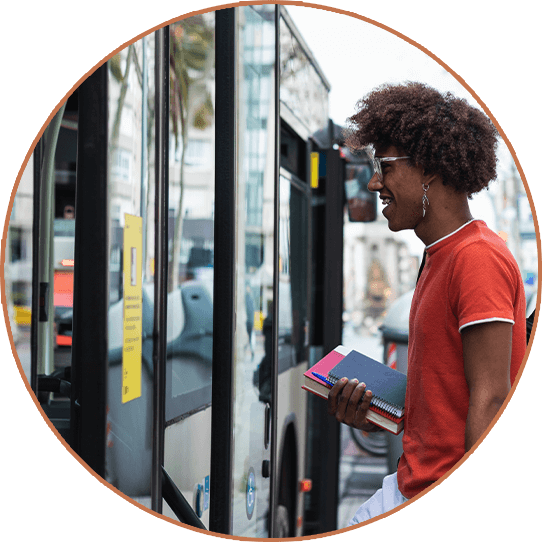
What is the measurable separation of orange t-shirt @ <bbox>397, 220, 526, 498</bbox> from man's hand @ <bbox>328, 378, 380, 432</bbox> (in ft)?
0.36

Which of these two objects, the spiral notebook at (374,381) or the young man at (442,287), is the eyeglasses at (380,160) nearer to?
the young man at (442,287)

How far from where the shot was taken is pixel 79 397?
1.50 meters

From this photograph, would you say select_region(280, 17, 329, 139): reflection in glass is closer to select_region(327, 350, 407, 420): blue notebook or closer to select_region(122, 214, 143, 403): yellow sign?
select_region(122, 214, 143, 403): yellow sign

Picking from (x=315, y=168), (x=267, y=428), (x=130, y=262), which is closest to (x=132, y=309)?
(x=130, y=262)

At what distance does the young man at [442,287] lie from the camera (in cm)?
130

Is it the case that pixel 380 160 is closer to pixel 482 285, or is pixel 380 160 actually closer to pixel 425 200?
pixel 425 200

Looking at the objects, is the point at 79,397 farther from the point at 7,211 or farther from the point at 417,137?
the point at 417,137

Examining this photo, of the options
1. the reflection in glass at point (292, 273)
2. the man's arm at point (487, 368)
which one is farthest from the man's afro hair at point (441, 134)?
the reflection in glass at point (292, 273)

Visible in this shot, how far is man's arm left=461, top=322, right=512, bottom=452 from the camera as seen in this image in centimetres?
129

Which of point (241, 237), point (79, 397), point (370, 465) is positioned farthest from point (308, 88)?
point (370, 465)

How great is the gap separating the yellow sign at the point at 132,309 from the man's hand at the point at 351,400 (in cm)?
51

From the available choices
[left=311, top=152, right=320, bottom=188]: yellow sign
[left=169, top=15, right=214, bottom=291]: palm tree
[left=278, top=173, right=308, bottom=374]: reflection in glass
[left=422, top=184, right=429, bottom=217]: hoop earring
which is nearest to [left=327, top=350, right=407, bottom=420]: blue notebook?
Answer: [left=422, top=184, right=429, bottom=217]: hoop earring

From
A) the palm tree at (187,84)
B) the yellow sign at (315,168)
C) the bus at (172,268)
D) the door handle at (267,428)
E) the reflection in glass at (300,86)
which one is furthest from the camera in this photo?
the yellow sign at (315,168)

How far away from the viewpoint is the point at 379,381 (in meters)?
1.61
